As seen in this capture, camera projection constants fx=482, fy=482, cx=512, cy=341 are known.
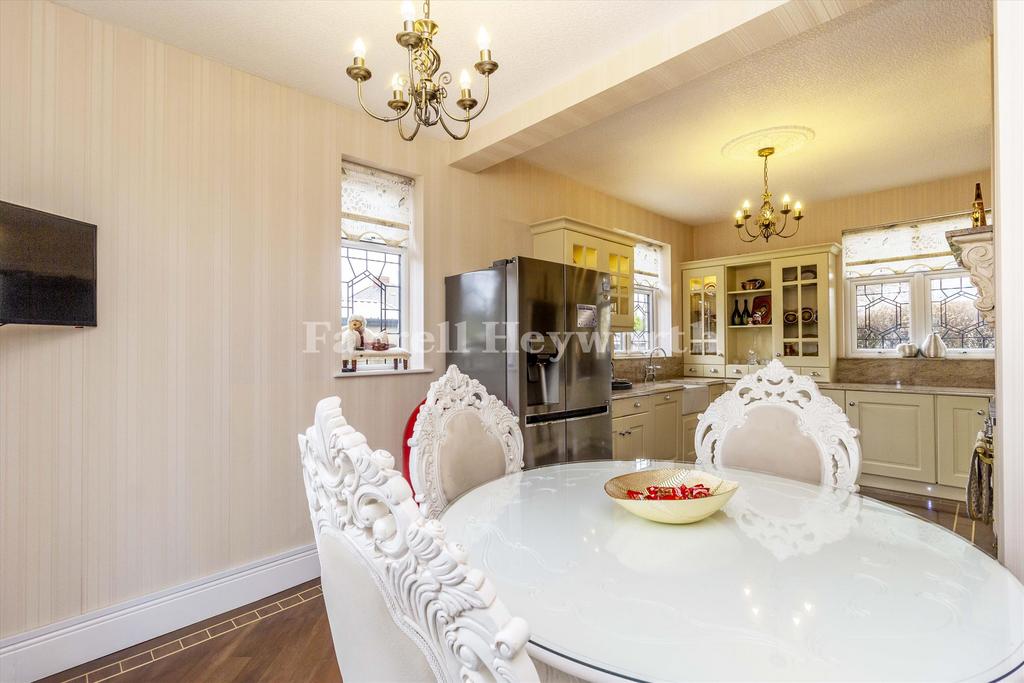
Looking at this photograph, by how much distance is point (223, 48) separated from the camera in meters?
2.27

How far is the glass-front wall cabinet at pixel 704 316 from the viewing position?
5.30 metres

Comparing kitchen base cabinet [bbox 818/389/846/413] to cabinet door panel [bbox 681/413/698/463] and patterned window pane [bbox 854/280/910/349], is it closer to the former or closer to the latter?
patterned window pane [bbox 854/280/910/349]

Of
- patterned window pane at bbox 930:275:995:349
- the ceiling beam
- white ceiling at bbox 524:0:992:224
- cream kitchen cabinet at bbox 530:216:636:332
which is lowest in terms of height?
patterned window pane at bbox 930:275:995:349

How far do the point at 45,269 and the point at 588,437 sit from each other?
2.87m

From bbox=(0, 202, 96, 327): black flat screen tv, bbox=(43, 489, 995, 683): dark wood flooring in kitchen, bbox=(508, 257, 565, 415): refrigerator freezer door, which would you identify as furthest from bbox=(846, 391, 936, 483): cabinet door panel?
bbox=(0, 202, 96, 327): black flat screen tv

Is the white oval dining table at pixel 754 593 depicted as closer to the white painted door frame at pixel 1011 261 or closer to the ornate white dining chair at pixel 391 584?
the white painted door frame at pixel 1011 261

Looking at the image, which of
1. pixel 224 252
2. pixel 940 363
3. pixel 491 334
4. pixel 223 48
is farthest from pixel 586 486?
pixel 940 363

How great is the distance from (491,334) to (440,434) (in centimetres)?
123

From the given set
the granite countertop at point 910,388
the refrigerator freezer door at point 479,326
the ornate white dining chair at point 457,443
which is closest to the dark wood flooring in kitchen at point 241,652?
the ornate white dining chair at point 457,443

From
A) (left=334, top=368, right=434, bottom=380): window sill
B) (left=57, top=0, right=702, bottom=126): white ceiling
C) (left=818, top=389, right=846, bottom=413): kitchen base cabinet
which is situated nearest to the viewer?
(left=57, top=0, right=702, bottom=126): white ceiling

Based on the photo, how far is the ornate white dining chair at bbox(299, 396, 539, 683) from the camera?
476 millimetres

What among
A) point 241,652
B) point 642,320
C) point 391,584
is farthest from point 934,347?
point 241,652

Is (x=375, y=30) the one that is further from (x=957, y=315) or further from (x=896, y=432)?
(x=957, y=315)

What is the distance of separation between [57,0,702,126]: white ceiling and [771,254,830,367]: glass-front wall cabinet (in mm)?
3389
